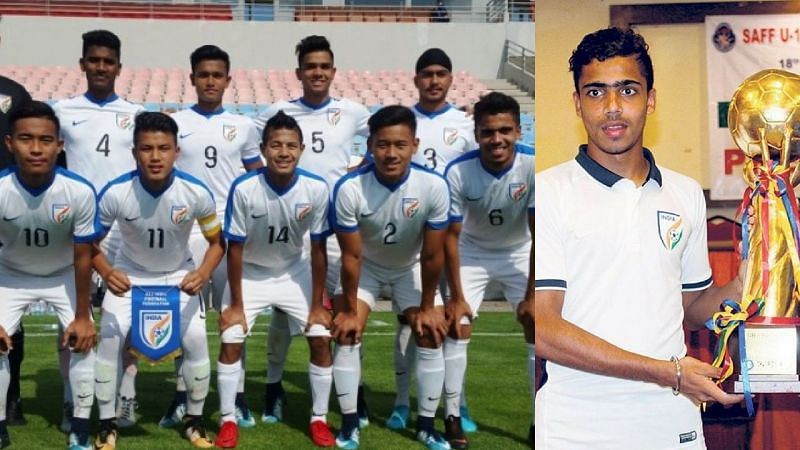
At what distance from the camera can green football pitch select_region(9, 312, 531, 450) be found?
4223 mm

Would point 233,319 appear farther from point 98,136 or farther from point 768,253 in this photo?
point 768,253

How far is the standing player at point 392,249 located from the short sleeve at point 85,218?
836mm

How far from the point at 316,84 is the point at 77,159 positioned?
0.91m

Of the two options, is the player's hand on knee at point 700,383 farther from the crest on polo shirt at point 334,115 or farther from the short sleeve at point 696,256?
the crest on polo shirt at point 334,115

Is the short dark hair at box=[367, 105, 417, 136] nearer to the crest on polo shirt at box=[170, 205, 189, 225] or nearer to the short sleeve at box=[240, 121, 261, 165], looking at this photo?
the short sleeve at box=[240, 121, 261, 165]

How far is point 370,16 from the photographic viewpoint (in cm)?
429

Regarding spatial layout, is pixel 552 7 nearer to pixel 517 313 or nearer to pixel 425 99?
pixel 425 99

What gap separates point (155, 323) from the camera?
4125 millimetres

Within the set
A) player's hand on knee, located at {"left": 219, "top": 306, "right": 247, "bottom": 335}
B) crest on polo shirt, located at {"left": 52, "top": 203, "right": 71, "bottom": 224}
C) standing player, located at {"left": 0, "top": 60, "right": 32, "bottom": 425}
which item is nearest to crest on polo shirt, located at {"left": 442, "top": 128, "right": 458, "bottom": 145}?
player's hand on knee, located at {"left": 219, "top": 306, "right": 247, "bottom": 335}

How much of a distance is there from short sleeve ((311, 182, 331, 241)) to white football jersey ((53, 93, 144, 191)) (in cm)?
70

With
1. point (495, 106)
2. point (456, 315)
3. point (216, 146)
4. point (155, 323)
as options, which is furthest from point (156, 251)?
point (495, 106)

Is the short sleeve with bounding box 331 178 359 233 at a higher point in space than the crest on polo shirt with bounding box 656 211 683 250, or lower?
higher

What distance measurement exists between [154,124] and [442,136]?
3.54ft

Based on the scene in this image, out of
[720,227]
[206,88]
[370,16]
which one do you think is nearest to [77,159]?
[206,88]
